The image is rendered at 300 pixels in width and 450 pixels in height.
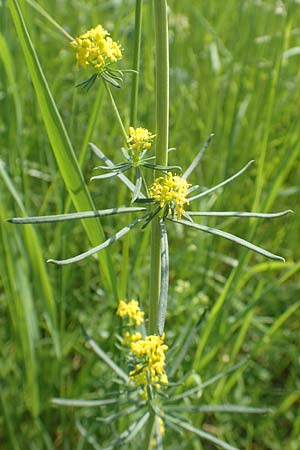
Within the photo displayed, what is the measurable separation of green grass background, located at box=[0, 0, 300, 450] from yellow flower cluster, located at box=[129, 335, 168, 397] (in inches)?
7.9

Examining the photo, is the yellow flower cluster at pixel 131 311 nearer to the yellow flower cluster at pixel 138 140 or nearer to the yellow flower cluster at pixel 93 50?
the yellow flower cluster at pixel 138 140

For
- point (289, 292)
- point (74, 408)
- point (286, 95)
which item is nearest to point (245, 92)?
point (286, 95)

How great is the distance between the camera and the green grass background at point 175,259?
1.50 metres

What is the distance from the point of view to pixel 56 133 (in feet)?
3.52

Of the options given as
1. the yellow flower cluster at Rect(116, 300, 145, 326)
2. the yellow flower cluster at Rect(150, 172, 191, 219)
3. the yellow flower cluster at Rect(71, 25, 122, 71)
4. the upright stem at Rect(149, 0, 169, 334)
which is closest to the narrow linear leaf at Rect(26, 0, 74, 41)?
the yellow flower cluster at Rect(71, 25, 122, 71)

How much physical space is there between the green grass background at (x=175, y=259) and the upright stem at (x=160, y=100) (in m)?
0.22

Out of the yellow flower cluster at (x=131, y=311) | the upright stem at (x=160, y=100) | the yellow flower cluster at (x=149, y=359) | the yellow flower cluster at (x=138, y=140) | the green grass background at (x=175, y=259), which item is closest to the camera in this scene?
the upright stem at (x=160, y=100)

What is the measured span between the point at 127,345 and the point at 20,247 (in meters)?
0.48

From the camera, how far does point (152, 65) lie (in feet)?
6.26

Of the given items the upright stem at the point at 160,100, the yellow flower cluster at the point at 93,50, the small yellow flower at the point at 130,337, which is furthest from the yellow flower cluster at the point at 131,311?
the yellow flower cluster at the point at 93,50

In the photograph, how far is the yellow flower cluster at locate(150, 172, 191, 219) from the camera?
92 cm

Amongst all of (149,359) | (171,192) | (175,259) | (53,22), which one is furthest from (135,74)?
(175,259)

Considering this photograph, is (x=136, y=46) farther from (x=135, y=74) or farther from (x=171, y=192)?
(x=171, y=192)

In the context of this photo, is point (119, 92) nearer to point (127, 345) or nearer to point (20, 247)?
point (20, 247)
